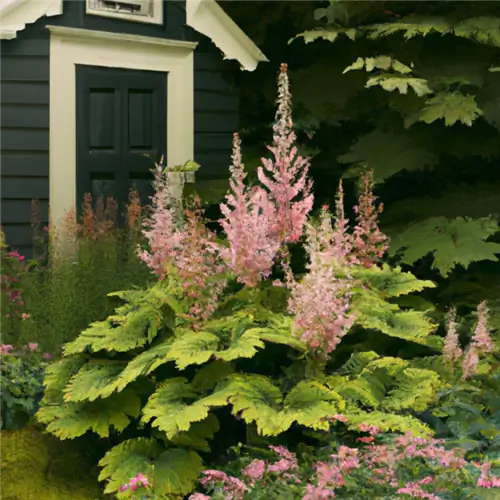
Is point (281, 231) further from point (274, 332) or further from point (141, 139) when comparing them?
point (141, 139)

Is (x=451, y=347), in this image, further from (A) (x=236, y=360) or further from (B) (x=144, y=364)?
(B) (x=144, y=364)

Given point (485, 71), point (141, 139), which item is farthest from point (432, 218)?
point (141, 139)

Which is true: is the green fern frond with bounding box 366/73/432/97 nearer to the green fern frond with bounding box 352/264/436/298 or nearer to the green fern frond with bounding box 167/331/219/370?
the green fern frond with bounding box 352/264/436/298

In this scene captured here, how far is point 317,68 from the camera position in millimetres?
9055

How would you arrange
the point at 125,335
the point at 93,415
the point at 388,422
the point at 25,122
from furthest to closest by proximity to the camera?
the point at 25,122 → the point at 125,335 → the point at 93,415 → the point at 388,422

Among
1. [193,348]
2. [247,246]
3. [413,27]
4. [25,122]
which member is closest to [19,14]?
[25,122]

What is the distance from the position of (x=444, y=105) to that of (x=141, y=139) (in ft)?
9.40

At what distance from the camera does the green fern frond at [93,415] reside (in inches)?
179

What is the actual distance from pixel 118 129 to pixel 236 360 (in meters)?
4.10

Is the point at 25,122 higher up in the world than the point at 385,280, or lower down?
higher up

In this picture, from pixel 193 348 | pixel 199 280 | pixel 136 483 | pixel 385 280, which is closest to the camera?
pixel 136 483

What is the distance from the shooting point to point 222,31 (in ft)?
28.2

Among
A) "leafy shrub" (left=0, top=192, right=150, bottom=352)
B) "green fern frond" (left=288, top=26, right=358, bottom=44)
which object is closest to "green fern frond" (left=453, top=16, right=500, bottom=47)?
"green fern frond" (left=288, top=26, right=358, bottom=44)

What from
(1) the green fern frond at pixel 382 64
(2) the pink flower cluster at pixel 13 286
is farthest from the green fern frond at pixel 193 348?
(1) the green fern frond at pixel 382 64
